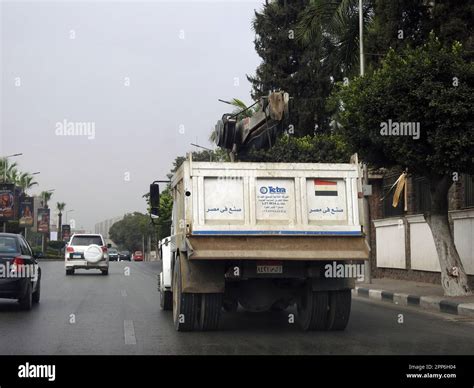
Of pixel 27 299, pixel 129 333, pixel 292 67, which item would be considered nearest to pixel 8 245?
pixel 27 299

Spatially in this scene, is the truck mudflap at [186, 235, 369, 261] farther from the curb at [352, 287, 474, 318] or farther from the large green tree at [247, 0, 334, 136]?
the large green tree at [247, 0, 334, 136]

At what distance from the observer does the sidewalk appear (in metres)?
14.8

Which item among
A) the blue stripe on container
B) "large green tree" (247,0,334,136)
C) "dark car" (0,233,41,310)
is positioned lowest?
"dark car" (0,233,41,310)

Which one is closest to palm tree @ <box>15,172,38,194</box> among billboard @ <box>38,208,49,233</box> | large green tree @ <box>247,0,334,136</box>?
billboard @ <box>38,208,49,233</box>

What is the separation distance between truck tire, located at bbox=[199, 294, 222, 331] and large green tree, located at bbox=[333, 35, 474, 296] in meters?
6.71

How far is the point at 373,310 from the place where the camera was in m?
15.5

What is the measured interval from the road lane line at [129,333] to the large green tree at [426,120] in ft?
23.3

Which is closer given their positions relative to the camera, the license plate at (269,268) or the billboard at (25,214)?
the license plate at (269,268)

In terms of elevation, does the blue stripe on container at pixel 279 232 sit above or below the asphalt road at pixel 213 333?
above

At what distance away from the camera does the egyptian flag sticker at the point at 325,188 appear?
10680 mm

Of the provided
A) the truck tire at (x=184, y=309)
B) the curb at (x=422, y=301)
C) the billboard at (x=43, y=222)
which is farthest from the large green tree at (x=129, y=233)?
the truck tire at (x=184, y=309)

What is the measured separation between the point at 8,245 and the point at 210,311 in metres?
5.33

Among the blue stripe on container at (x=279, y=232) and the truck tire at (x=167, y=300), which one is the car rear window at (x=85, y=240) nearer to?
the truck tire at (x=167, y=300)
